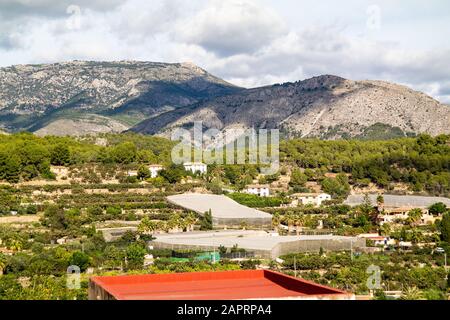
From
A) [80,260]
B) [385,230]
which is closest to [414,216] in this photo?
[385,230]

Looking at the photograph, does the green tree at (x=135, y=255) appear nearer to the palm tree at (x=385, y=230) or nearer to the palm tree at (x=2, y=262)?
the palm tree at (x=2, y=262)

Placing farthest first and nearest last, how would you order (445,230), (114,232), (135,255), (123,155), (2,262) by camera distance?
(123,155) → (114,232) → (445,230) → (135,255) → (2,262)

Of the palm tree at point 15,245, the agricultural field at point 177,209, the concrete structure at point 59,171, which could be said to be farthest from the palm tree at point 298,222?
the concrete structure at point 59,171

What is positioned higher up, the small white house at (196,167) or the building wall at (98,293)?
the small white house at (196,167)

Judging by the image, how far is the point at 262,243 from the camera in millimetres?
51406

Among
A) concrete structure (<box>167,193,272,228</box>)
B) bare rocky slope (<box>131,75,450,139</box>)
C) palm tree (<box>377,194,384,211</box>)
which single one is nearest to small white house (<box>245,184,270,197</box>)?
concrete structure (<box>167,193,272,228</box>)

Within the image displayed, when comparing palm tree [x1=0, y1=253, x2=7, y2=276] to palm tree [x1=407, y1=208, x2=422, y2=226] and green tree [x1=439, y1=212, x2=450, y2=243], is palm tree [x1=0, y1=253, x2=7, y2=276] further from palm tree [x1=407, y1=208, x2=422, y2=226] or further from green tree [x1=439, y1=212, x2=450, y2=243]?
palm tree [x1=407, y1=208, x2=422, y2=226]


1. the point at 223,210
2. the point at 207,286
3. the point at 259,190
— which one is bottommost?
the point at 207,286

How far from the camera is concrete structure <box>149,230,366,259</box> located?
163 ft

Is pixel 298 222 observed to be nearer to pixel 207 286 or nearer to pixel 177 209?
pixel 177 209

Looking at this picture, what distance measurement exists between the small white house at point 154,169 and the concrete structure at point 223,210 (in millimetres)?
8526

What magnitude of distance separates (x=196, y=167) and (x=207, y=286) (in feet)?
221

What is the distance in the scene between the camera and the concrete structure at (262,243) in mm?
49594

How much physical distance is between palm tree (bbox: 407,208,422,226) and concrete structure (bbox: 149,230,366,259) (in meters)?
10.6
